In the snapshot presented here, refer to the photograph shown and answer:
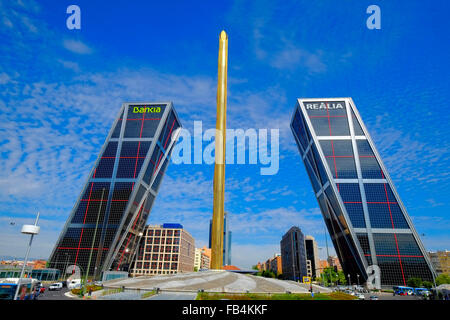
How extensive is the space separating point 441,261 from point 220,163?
499 ft

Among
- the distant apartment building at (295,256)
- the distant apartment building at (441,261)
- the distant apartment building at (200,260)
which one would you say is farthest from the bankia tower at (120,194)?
the distant apartment building at (441,261)

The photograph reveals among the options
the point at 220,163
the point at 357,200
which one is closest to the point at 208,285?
the point at 220,163

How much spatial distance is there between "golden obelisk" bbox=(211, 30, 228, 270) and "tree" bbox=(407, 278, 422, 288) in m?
51.4

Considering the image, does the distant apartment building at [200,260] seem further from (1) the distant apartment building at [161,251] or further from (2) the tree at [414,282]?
(2) the tree at [414,282]

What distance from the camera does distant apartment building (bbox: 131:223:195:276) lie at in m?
102

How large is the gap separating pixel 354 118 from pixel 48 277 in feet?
317

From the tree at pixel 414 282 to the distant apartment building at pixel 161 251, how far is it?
8013 cm

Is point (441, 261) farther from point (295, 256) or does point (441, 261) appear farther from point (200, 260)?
point (200, 260)

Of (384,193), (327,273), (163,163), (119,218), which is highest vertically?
(163,163)

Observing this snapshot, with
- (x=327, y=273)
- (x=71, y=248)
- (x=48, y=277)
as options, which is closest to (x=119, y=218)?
(x=71, y=248)

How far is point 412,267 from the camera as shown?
60156 millimetres

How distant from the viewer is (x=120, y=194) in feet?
235
